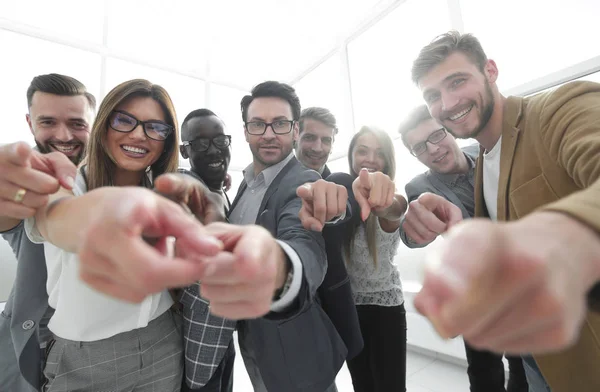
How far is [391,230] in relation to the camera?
50.6 inches

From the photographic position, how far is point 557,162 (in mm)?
673

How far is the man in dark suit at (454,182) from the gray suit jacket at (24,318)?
153 centimetres

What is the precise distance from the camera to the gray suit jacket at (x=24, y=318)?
785mm

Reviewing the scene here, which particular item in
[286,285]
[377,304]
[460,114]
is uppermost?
[460,114]

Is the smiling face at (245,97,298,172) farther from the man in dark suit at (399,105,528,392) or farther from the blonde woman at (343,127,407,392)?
the man in dark suit at (399,105,528,392)

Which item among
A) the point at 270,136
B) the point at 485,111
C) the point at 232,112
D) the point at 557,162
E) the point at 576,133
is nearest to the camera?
the point at 576,133

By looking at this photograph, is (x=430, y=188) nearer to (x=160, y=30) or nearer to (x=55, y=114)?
(x=55, y=114)

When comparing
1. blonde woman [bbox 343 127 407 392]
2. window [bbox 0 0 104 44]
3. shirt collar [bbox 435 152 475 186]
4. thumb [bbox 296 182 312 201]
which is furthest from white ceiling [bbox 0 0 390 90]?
thumb [bbox 296 182 312 201]

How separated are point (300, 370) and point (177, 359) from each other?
416 millimetres

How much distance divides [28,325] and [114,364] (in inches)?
14.6

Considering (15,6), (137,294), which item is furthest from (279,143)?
(15,6)

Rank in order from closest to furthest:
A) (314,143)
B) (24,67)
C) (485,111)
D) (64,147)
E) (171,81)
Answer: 1. (485,111)
2. (64,147)
3. (314,143)
4. (24,67)
5. (171,81)

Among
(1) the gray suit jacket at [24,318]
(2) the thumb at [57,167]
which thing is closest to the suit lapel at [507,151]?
(2) the thumb at [57,167]

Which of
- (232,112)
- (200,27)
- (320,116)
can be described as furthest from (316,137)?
(232,112)
